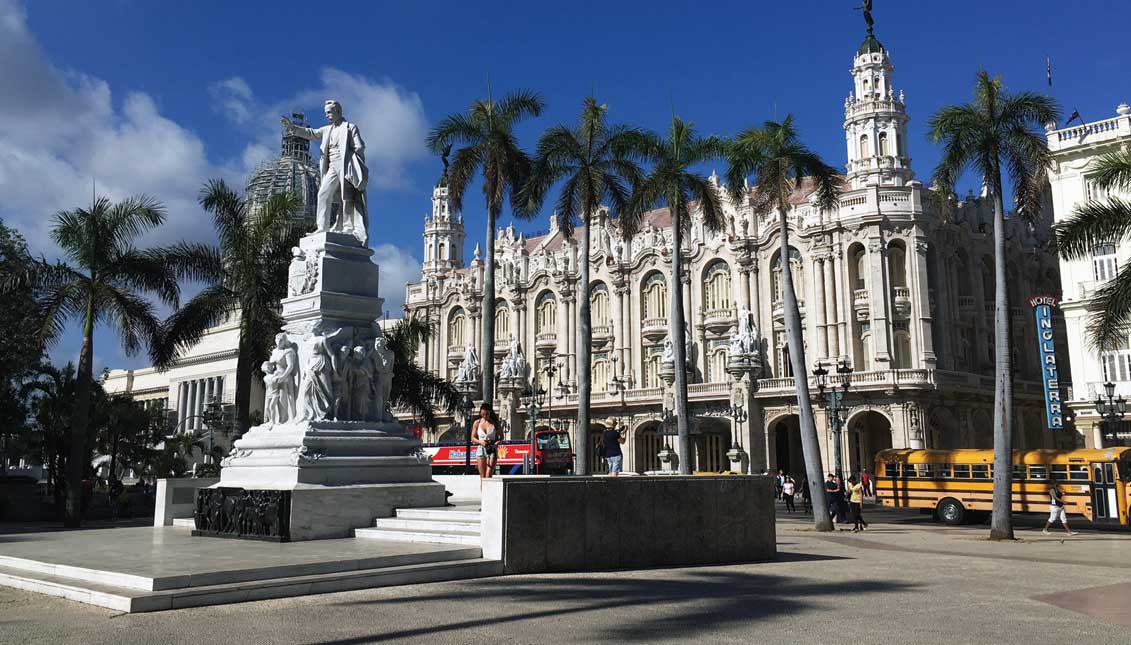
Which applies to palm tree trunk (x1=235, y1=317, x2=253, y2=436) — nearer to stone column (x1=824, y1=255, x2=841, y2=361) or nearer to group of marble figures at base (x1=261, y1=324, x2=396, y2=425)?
group of marble figures at base (x1=261, y1=324, x2=396, y2=425)

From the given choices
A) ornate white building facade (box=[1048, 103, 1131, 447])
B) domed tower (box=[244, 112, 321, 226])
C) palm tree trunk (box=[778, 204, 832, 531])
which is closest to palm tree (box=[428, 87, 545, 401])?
palm tree trunk (box=[778, 204, 832, 531])

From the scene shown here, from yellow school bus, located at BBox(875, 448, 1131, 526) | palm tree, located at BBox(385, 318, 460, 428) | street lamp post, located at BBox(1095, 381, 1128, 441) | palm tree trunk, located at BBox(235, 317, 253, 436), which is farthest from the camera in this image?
palm tree, located at BBox(385, 318, 460, 428)

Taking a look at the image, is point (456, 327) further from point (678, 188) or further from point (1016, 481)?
point (1016, 481)

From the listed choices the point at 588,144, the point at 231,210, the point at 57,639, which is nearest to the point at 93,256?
the point at 231,210

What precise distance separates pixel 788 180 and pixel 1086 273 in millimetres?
22686

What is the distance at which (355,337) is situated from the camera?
15852 mm

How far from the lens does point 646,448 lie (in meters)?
57.6

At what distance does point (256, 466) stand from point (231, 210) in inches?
601

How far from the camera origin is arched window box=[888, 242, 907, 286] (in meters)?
49.9

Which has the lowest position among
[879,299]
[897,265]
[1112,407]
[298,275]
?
[1112,407]

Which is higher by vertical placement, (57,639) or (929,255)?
(929,255)

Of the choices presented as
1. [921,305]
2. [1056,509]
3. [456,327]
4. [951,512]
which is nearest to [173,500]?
[1056,509]

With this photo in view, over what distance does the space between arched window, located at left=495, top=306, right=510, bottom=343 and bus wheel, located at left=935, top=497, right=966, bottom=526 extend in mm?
42892

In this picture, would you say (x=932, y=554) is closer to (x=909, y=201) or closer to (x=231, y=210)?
(x=231, y=210)
